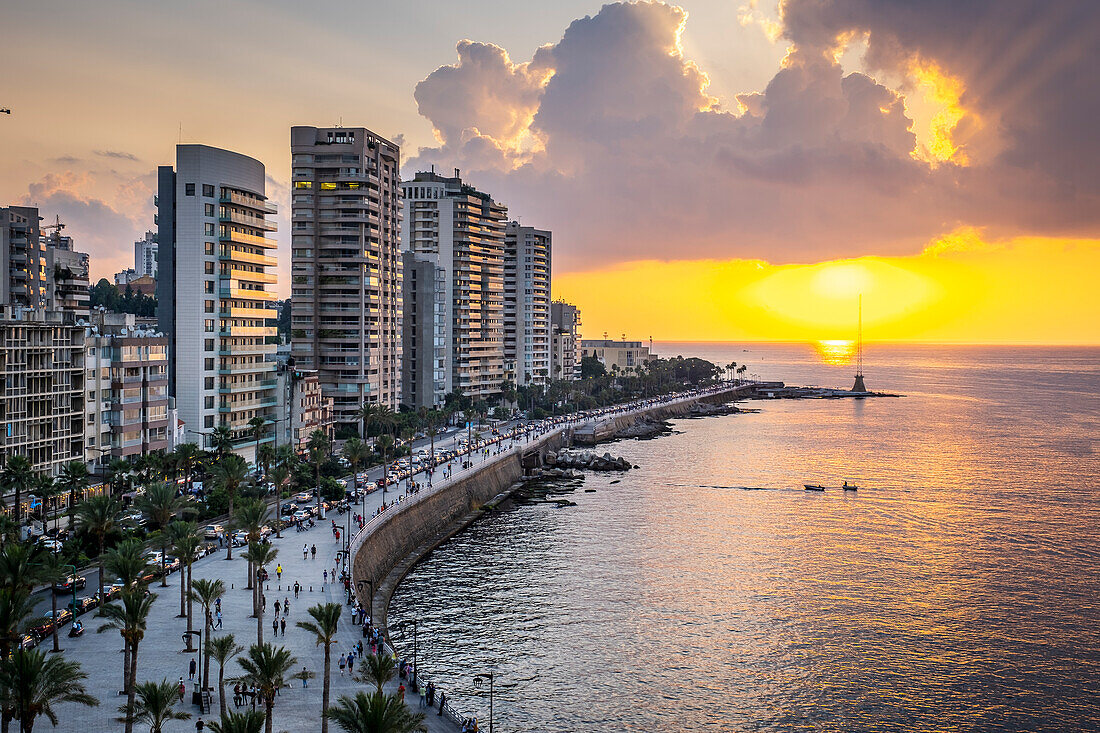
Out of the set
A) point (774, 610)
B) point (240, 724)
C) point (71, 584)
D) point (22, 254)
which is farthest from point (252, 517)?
point (22, 254)

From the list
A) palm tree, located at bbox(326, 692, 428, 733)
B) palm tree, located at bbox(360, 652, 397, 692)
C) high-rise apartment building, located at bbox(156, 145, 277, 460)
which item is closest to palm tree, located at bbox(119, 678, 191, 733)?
palm tree, located at bbox(326, 692, 428, 733)

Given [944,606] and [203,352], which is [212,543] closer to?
[203,352]

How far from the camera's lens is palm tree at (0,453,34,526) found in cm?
6819

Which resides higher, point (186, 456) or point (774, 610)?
point (186, 456)

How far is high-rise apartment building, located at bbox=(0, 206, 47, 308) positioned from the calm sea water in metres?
89.9

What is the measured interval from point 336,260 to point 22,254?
51.3 metres

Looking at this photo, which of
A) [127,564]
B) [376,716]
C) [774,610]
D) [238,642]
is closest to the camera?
[376,716]

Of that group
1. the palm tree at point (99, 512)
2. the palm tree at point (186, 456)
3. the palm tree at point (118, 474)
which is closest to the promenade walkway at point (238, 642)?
the palm tree at point (99, 512)

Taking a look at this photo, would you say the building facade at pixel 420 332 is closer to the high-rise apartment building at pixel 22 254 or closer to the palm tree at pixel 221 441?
the high-rise apartment building at pixel 22 254

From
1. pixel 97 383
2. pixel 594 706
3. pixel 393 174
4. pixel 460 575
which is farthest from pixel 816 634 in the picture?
pixel 393 174

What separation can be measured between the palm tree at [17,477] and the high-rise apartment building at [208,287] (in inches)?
1310

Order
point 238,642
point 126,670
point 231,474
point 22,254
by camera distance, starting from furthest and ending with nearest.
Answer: point 22,254 < point 231,474 < point 238,642 < point 126,670

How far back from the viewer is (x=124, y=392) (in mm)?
89188

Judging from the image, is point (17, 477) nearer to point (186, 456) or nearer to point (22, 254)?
point (186, 456)
